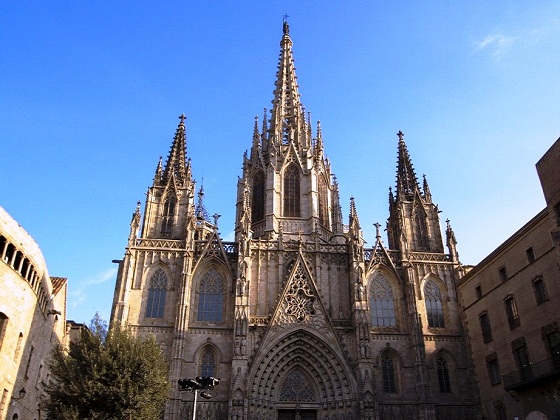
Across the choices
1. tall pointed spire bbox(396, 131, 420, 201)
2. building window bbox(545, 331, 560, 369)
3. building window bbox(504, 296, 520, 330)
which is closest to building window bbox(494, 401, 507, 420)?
building window bbox(504, 296, 520, 330)

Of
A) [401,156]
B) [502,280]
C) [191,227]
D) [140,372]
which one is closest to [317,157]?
[401,156]

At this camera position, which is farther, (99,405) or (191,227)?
(191,227)

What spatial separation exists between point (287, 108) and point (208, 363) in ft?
87.6

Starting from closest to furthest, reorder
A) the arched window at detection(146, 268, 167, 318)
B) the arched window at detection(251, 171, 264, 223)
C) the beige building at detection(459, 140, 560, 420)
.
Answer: the beige building at detection(459, 140, 560, 420), the arched window at detection(146, 268, 167, 318), the arched window at detection(251, 171, 264, 223)

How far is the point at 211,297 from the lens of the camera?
120ft

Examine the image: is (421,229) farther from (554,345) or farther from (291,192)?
(554,345)

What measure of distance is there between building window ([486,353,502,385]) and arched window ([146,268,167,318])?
859 inches

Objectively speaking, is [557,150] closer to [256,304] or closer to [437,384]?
[437,384]

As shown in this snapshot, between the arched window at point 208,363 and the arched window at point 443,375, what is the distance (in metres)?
15.5

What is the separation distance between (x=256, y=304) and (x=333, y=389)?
768 centimetres

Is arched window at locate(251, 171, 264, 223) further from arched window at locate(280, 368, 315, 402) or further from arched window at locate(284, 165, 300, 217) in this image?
arched window at locate(280, 368, 315, 402)

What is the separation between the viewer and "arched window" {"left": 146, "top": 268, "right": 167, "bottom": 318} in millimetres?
35625

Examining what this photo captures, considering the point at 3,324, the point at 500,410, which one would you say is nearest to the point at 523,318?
the point at 500,410

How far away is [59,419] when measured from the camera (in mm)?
23891
